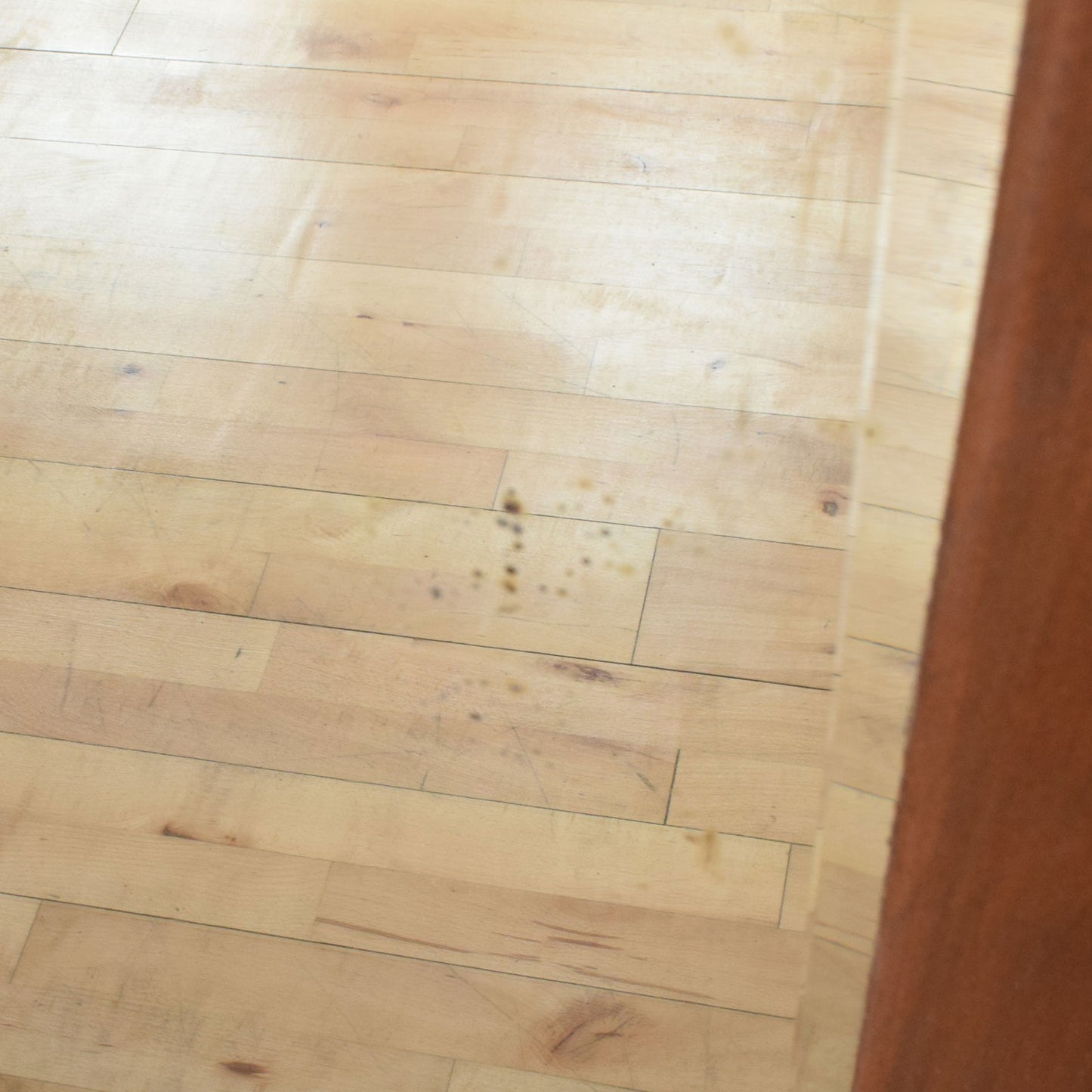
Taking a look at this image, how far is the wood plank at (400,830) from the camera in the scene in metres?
1.15

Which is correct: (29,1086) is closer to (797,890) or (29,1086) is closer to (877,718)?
(797,890)

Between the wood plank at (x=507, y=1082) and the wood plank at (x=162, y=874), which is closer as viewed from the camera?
the wood plank at (x=507, y=1082)

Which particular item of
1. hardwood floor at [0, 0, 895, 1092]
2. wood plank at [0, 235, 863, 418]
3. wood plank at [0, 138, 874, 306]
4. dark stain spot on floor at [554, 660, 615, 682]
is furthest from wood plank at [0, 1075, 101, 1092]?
wood plank at [0, 138, 874, 306]

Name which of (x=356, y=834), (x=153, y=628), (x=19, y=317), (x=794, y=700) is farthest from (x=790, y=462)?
(x=19, y=317)

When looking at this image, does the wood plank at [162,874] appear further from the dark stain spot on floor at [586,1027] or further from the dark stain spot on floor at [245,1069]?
the dark stain spot on floor at [586,1027]

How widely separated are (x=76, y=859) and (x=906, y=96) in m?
1.22

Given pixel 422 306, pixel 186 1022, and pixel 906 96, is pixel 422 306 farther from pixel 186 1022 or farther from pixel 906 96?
pixel 906 96

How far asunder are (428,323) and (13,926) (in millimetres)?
826

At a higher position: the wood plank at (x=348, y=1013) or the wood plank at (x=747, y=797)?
the wood plank at (x=747, y=797)

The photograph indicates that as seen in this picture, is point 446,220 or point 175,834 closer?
point 175,834

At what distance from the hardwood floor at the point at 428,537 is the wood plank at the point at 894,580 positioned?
918 millimetres

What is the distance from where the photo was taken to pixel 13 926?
1.20 metres

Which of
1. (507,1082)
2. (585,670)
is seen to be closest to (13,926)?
(507,1082)

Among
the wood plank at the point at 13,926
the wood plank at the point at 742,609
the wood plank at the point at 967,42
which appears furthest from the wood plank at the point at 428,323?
the wood plank at the point at 967,42
